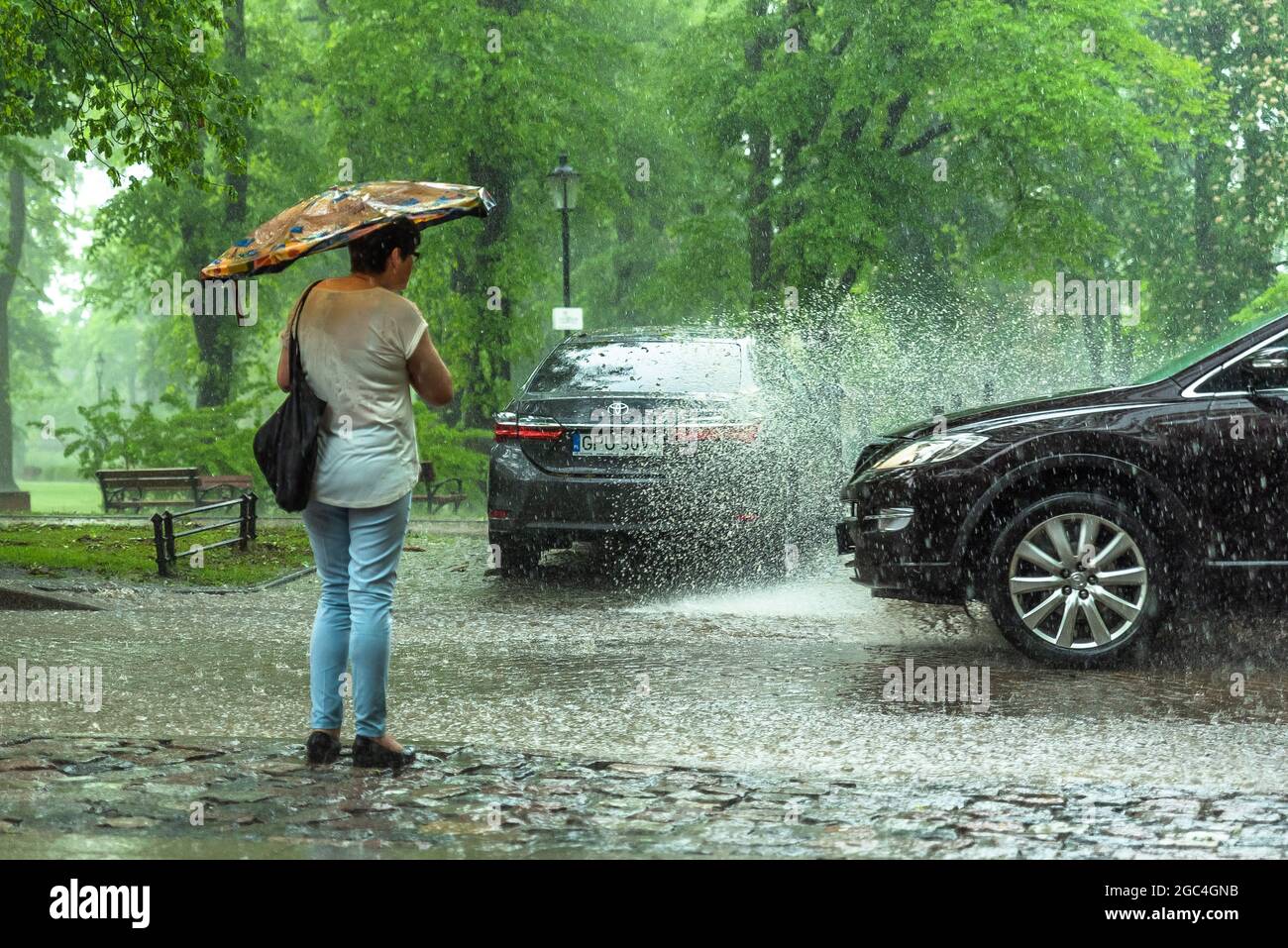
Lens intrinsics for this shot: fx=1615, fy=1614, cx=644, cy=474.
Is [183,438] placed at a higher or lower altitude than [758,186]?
lower

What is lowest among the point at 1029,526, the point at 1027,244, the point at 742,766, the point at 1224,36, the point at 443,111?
the point at 742,766

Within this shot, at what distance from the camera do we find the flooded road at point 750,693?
18.5 feet

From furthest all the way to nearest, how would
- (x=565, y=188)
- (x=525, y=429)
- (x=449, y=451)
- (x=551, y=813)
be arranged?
(x=449, y=451)
(x=565, y=188)
(x=525, y=429)
(x=551, y=813)

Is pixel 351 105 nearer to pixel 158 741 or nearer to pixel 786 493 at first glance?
pixel 786 493

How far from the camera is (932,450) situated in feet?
26.7

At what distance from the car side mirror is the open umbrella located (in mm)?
4063

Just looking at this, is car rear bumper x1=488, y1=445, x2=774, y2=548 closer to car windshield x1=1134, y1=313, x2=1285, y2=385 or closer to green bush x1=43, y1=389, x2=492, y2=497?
car windshield x1=1134, y1=313, x2=1285, y2=385

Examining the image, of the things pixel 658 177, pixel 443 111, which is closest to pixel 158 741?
pixel 443 111

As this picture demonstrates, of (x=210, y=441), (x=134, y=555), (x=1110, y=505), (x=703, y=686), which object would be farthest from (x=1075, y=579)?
(x=210, y=441)

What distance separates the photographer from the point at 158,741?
19.8 feet

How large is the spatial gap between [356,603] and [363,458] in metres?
0.50

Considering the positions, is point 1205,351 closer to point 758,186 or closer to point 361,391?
point 361,391

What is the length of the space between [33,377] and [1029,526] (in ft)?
224
